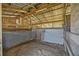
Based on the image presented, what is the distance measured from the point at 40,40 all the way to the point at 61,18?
1.41ft

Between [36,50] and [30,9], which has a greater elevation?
[30,9]

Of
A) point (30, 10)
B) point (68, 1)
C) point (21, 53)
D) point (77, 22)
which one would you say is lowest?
point (21, 53)

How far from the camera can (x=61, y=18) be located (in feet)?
5.95

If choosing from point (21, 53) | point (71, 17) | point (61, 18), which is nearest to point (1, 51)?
point (21, 53)

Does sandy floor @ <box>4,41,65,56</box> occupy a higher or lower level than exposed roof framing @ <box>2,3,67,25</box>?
lower

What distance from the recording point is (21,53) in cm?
186

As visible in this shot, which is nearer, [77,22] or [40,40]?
[77,22]

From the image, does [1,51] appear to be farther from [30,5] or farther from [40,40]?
[30,5]

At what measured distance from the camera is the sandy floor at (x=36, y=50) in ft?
6.00

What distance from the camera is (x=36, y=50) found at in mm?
1860

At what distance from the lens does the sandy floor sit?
183cm

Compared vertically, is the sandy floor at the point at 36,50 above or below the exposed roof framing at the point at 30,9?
below

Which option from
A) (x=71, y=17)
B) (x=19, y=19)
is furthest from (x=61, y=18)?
(x=19, y=19)

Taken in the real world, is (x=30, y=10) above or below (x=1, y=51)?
above
